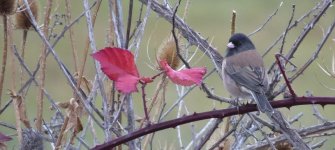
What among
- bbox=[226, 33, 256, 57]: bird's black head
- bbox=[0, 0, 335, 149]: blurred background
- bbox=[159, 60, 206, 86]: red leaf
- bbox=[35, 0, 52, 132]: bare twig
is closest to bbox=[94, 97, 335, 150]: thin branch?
bbox=[159, 60, 206, 86]: red leaf

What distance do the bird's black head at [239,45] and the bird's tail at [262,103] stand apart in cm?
29

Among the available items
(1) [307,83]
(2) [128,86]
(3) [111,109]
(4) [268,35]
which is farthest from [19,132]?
(4) [268,35]

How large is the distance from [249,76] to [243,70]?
107mm

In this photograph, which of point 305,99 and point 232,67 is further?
point 232,67

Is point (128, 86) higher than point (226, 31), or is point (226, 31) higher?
point (128, 86)

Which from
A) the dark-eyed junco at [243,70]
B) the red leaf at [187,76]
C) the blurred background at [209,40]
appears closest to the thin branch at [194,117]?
the red leaf at [187,76]

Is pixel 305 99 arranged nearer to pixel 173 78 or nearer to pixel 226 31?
pixel 173 78

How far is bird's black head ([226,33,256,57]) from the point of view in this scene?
10.7 feet

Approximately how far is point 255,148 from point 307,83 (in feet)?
25.4

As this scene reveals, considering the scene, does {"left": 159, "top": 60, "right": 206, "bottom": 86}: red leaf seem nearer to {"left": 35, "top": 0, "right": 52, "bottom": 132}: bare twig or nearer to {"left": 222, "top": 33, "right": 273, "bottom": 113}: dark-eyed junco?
{"left": 35, "top": 0, "right": 52, "bottom": 132}: bare twig

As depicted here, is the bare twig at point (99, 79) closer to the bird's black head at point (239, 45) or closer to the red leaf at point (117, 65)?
the red leaf at point (117, 65)

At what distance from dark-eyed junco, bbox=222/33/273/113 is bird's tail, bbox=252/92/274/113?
10 cm

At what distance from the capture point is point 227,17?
12.6m

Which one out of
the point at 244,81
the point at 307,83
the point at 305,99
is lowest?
the point at 307,83
